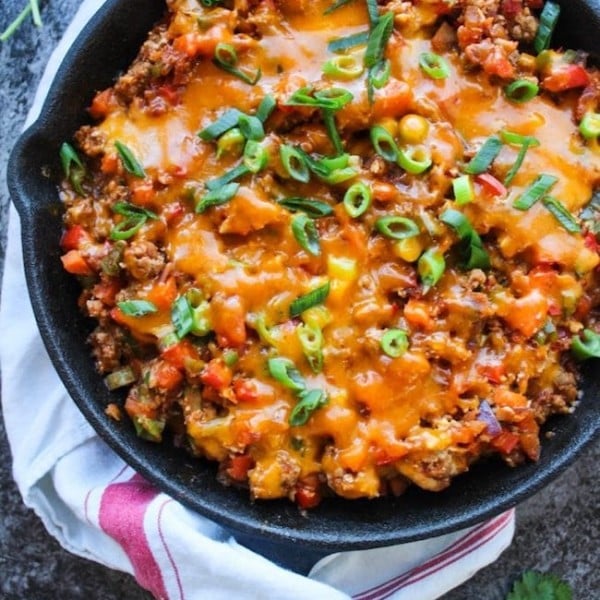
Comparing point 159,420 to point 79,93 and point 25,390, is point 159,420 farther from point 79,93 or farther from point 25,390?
point 79,93

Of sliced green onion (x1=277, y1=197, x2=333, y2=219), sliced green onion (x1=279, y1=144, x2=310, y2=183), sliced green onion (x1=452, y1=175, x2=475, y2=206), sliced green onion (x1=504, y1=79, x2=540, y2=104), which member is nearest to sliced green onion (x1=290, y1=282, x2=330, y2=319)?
sliced green onion (x1=277, y1=197, x2=333, y2=219)

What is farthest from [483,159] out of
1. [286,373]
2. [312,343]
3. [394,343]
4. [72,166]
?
[72,166]

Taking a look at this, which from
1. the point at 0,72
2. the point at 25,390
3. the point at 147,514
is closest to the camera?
the point at 147,514

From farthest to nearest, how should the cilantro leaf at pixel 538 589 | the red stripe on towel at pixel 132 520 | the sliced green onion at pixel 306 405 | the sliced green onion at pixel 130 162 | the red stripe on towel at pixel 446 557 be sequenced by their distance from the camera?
1. the cilantro leaf at pixel 538 589
2. the red stripe on towel at pixel 446 557
3. the red stripe on towel at pixel 132 520
4. the sliced green onion at pixel 130 162
5. the sliced green onion at pixel 306 405

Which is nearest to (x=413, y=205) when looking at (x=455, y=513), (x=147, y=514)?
(x=455, y=513)

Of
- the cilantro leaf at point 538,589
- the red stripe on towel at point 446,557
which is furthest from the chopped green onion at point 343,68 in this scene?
the cilantro leaf at point 538,589

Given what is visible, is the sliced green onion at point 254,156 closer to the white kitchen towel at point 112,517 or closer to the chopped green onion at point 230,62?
the chopped green onion at point 230,62
